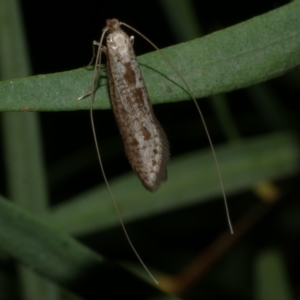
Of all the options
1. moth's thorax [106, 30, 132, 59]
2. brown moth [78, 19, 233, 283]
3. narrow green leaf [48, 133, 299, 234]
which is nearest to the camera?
brown moth [78, 19, 233, 283]

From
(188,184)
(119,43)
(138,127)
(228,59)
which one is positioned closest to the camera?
(228,59)

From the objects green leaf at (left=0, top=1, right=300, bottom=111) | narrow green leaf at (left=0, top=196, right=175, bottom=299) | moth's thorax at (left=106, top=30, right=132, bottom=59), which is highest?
moth's thorax at (left=106, top=30, right=132, bottom=59)

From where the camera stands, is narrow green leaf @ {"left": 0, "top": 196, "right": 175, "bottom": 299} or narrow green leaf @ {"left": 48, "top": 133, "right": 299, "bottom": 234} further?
narrow green leaf @ {"left": 48, "top": 133, "right": 299, "bottom": 234}

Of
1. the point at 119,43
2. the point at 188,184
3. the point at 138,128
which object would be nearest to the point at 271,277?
the point at 188,184

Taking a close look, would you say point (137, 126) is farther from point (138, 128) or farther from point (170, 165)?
point (170, 165)

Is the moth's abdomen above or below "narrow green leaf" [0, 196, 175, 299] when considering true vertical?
above

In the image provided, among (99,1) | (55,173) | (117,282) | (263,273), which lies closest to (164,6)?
(99,1)

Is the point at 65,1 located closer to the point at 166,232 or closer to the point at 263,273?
the point at 166,232

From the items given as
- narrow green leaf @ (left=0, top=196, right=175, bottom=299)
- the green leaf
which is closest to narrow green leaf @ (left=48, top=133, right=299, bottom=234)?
narrow green leaf @ (left=0, top=196, right=175, bottom=299)

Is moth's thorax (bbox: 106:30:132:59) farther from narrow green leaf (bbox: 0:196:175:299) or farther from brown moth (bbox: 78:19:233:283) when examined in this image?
narrow green leaf (bbox: 0:196:175:299)

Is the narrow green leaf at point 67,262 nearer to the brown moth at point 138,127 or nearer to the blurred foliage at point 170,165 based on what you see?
the blurred foliage at point 170,165

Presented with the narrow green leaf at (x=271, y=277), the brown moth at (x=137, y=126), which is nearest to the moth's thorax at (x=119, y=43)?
the brown moth at (x=137, y=126)
